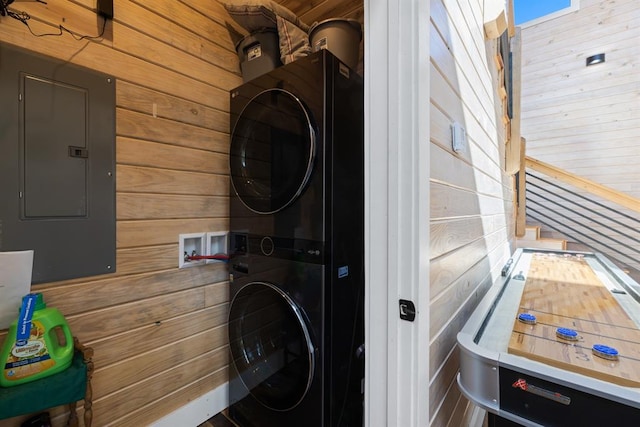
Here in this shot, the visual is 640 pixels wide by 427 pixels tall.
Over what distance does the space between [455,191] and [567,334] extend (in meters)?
0.57

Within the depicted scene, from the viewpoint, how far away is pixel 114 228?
1.11 metres

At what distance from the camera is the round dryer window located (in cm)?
113

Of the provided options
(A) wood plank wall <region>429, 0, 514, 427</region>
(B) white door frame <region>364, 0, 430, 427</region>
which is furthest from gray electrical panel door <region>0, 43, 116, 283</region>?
(A) wood plank wall <region>429, 0, 514, 427</region>

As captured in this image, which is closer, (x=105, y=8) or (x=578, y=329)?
(x=578, y=329)

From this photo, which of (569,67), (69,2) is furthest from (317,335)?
(569,67)

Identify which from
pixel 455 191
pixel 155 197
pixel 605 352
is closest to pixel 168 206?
pixel 155 197

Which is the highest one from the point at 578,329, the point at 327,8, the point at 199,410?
the point at 327,8

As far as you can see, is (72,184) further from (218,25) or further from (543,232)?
(543,232)

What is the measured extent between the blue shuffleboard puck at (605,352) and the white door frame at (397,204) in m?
0.47

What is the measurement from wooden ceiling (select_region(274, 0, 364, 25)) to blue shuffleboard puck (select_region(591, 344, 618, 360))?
6.16 ft

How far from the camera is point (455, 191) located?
108 cm

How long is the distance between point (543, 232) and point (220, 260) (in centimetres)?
458

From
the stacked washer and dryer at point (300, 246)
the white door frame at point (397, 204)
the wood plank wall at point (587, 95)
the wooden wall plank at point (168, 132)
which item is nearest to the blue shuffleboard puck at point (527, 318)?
the white door frame at point (397, 204)

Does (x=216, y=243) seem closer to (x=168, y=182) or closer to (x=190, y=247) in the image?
(x=190, y=247)
